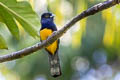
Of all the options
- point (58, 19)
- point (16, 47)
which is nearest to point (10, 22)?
point (58, 19)

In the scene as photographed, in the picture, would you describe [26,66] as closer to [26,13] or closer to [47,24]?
[47,24]

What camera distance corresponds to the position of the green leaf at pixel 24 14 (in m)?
2.61

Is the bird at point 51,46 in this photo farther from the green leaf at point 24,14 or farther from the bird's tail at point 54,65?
the green leaf at point 24,14

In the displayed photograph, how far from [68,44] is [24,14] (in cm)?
490

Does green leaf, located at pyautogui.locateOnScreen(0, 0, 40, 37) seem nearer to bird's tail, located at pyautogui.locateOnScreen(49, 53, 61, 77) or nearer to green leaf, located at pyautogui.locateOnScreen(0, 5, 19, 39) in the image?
green leaf, located at pyautogui.locateOnScreen(0, 5, 19, 39)

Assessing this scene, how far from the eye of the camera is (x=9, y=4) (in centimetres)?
272

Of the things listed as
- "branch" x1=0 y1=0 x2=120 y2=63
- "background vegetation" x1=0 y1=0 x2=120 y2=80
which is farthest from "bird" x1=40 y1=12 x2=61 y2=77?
"branch" x1=0 y1=0 x2=120 y2=63

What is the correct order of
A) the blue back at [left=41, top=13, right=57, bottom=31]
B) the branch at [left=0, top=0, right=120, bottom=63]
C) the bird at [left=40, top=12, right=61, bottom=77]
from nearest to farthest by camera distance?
1. the branch at [left=0, top=0, right=120, bottom=63]
2. the bird at [left=40, top=12, right=61, bottom=77]
3. the blue back at [left=41, top=13, right=57, bottom=31]

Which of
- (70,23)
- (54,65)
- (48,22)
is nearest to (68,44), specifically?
(48,22)

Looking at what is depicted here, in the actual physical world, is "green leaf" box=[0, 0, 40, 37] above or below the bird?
above

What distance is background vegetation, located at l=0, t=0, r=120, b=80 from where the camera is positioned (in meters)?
2.70

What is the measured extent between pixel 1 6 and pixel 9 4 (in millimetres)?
75

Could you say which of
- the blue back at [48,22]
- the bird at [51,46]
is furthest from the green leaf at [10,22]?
the blue back at [48,22]

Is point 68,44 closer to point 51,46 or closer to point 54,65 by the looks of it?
point 51,46
